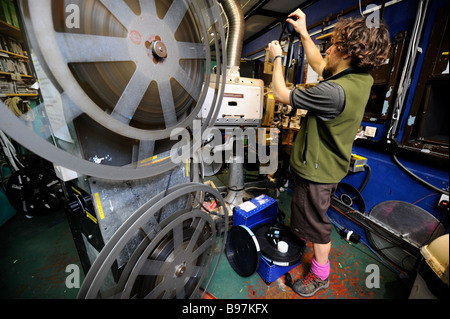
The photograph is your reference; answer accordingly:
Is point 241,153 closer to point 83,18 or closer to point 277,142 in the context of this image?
point 277,142

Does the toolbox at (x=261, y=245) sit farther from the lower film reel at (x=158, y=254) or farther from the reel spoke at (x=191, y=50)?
the reel spoke at (x=191, y=50)

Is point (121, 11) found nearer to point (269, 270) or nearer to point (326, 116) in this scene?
point (326, 116)

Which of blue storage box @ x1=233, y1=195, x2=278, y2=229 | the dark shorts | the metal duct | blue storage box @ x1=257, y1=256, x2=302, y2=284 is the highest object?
the metal duct

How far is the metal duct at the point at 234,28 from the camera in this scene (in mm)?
1745

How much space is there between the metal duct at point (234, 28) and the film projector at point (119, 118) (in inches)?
33.8

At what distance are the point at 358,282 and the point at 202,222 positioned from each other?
154 cm

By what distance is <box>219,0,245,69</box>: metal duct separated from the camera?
1.75 metres

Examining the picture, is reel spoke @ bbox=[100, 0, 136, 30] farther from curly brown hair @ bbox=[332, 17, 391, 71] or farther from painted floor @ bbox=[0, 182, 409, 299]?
painted floor @ bbox=[0, 182, 409, 299]

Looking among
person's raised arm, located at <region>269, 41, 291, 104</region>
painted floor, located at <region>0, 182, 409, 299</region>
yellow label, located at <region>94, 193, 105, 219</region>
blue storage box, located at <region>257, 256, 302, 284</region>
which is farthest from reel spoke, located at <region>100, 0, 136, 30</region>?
painted floor, located at <region>0, 182, 409, 299</region>

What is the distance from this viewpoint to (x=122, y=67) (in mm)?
693

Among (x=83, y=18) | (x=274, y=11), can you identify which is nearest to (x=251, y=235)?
(x=83, y=18)

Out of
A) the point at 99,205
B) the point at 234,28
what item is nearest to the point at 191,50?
the point at 99,205

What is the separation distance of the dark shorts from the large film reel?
0.99 meters

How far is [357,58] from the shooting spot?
3.70 feet
